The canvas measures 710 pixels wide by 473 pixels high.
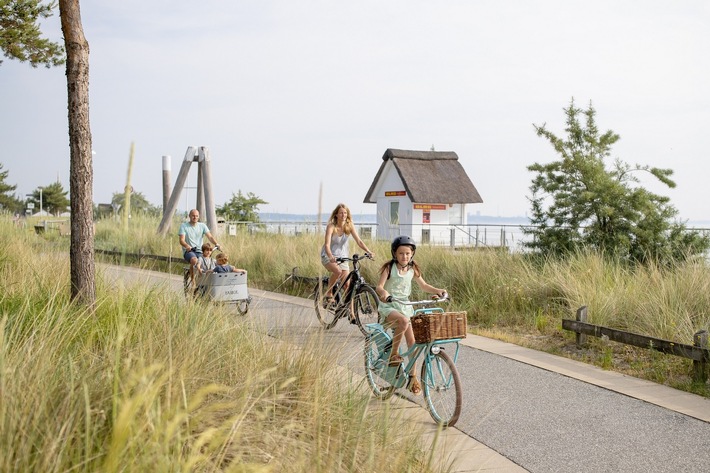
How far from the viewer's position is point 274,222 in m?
34.1

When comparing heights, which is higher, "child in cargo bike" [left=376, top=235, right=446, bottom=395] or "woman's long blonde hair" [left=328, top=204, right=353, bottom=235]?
"woman's long blonde hair" [left=328, top=204, right=353, bottom=235]

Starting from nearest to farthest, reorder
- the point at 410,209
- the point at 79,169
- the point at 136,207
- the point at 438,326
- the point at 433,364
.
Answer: the point at 438,326, the point at 433,364, the point at 79,169, the point at 136,207, the point at 410,209

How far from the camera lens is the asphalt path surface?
18.2 feet

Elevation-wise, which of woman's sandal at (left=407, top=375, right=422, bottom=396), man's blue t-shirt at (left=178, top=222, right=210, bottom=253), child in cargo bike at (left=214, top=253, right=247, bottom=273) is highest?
man's blue t-shirt at (left=178, top=222, right=210, bottom=253)

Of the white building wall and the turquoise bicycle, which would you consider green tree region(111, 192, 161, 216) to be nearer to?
the turquoise bicycle

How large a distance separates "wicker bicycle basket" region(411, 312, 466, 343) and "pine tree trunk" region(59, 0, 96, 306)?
140 inches

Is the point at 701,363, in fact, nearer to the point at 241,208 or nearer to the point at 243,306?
the point at 243,306

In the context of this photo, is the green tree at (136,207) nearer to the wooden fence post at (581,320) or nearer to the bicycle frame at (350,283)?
the bicycle frame at (350,283)

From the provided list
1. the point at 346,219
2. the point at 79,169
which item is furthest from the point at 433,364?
the point at 346,219

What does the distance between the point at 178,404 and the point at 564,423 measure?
4653mm

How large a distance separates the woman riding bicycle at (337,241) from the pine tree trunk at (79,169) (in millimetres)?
3698

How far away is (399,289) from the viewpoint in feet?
22.9

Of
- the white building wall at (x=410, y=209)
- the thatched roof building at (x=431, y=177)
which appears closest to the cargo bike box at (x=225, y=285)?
the white building wall at (x=410, y=209)

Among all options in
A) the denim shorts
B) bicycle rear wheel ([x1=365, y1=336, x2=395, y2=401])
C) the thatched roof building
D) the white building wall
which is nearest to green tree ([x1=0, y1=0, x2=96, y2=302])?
bicycle rear wheel ([x1=365, y1=336, x2=395, y2=401])
